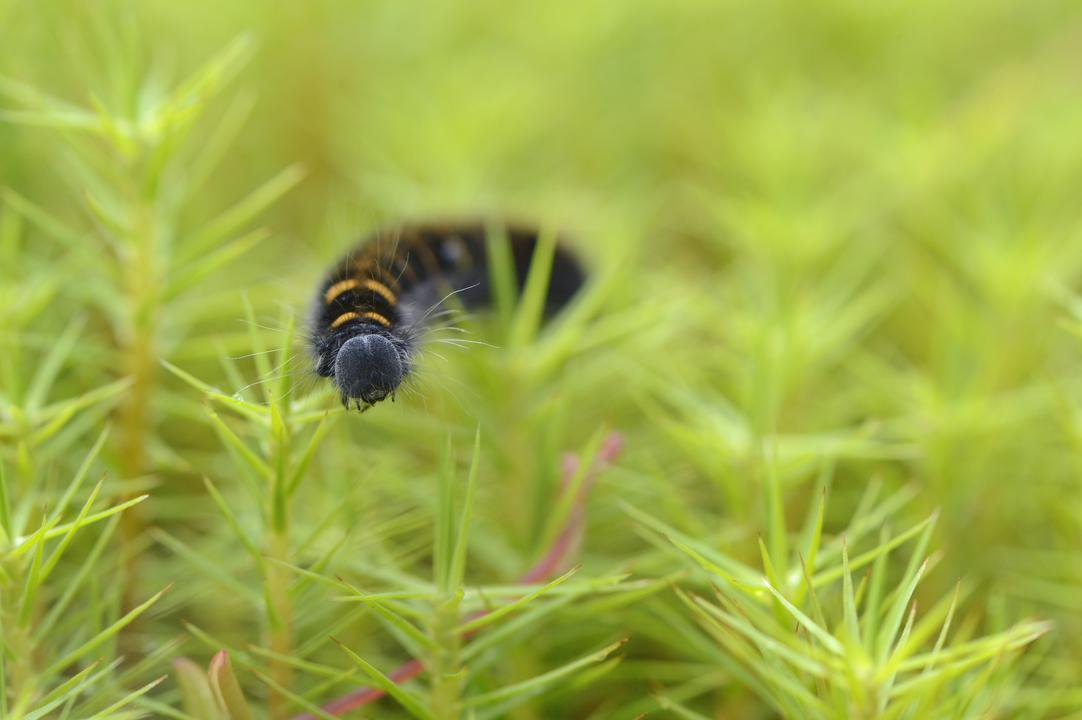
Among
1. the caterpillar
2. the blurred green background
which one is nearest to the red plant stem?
the blurred green background

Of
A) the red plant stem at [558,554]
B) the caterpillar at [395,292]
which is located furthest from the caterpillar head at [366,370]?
the red plant stem at [558,554]

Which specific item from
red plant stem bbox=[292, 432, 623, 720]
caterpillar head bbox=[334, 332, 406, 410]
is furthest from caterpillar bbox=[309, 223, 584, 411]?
red plant stem bbox=[292, 432, 623, 720]

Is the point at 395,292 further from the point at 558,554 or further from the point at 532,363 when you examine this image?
the point at 558,554

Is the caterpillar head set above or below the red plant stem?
above

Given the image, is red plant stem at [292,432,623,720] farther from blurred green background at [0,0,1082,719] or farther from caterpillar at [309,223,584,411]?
caterpillar at [309,223,584,411]

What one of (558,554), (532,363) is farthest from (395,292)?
(558,554)

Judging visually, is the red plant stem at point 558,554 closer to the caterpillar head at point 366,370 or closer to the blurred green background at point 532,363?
the blurred green background at point 532,363

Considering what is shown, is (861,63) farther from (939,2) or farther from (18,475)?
(18,475)
